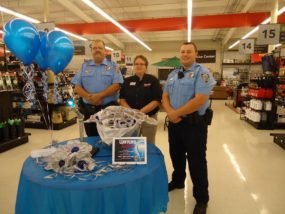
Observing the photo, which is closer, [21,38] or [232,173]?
[21,38]

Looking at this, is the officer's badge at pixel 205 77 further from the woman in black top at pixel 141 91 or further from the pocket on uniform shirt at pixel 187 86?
the woman in black top at pixel 141 91

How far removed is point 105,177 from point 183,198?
5.01 feet

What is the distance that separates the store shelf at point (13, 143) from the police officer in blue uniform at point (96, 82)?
2396 mm

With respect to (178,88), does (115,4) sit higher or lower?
higher

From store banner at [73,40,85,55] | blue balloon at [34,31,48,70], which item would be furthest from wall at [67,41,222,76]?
blue balloon at [34,31,48,70]

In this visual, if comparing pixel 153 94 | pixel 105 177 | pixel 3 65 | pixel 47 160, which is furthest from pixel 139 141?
pixel 3 65

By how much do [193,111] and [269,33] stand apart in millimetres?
5877

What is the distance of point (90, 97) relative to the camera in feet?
8.93

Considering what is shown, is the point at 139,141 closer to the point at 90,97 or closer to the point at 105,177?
the point at 105,177

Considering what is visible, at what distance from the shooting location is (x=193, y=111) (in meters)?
2.14

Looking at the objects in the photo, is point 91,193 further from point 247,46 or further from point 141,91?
point 247,46

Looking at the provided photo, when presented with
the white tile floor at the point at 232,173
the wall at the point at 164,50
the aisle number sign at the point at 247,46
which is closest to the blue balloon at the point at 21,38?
the white tile floor at the point at 232,173

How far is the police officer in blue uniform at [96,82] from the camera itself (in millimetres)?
2754

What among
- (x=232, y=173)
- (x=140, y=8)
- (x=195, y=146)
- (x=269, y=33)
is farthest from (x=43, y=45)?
(x=140, y=8)
